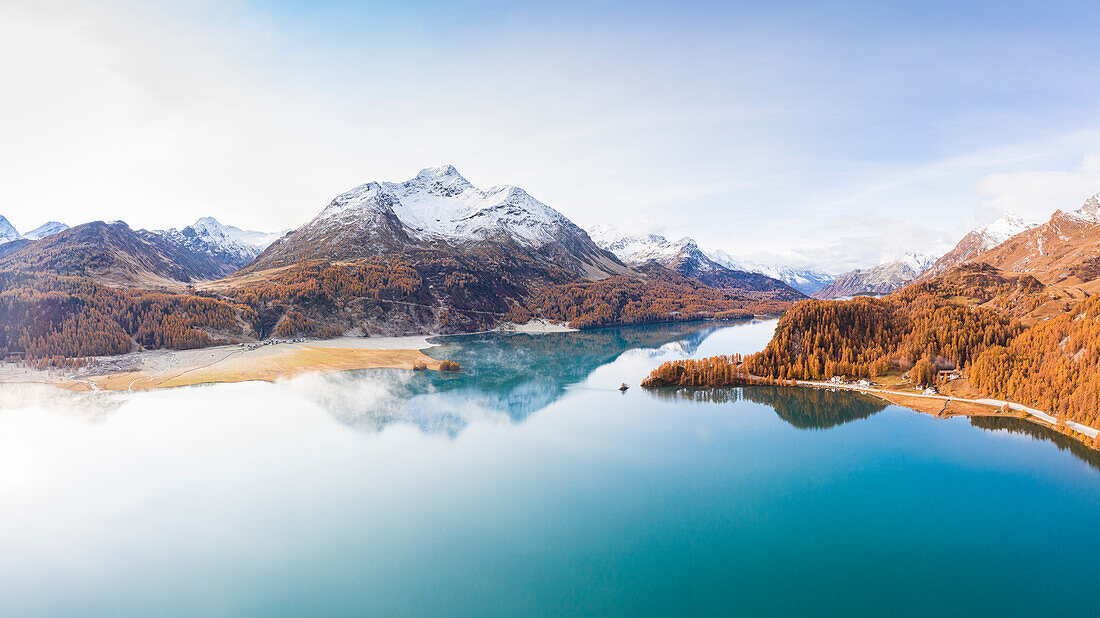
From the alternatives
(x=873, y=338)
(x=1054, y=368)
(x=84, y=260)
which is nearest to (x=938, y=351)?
(x=873, y=338)

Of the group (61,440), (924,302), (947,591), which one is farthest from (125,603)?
(924,302)

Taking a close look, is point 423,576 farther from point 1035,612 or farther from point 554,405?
point 554,405

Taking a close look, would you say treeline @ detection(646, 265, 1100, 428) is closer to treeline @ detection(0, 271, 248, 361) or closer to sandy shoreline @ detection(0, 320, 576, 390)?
sandy shoreline @ detection(0, 320, 576, 390)

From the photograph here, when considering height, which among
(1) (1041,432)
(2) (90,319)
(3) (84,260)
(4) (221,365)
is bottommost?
(4) (221,365)

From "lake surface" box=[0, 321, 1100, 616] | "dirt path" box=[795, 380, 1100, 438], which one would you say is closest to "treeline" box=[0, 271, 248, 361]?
"lake surface" box=[0, 321, 1100, 616]

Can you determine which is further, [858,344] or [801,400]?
[858,344]

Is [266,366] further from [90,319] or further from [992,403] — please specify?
[992,403]

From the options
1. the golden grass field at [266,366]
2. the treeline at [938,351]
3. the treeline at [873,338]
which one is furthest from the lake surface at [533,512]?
the treeline at [873,338]
